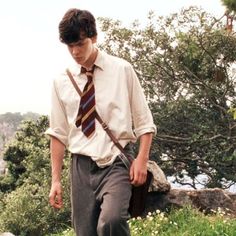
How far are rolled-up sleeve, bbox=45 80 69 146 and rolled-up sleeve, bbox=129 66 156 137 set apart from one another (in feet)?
1.40

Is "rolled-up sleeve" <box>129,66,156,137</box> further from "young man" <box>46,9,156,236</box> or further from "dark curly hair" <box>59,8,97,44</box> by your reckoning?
"dark curly hair" <box>59,8,97,44</box>

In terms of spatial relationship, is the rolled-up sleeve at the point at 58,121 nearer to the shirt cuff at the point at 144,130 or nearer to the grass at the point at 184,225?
the shirt cuff at the point at 144,130

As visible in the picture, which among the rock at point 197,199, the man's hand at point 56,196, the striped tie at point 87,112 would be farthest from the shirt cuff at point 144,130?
the rock at point 197,199

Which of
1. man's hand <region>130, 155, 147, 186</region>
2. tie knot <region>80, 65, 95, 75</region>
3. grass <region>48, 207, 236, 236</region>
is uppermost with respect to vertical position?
tie knot <region>80, 65, 95, 75</region>

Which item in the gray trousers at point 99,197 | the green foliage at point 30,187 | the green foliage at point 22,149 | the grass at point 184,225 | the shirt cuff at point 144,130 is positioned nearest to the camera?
the gray trousers at point 99,197

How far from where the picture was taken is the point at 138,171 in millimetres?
3230

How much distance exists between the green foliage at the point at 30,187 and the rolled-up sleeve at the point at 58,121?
10.9 meters

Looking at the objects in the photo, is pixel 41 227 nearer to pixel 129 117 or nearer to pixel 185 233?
pixel 185 233

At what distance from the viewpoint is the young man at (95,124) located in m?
3.25

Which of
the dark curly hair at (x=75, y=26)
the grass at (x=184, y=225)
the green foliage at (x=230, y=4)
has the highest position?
the green foliage at (x=230, y=4)

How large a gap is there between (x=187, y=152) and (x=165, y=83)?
2.65m

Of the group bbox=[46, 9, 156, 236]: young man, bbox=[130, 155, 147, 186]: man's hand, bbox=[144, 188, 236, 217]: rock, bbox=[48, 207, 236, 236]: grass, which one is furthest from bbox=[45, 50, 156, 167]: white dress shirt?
bbox=[144, 188, 236, 217]: rock

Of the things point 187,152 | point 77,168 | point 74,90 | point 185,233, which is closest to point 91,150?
point 77,168

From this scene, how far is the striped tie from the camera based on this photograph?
332 centimetres
